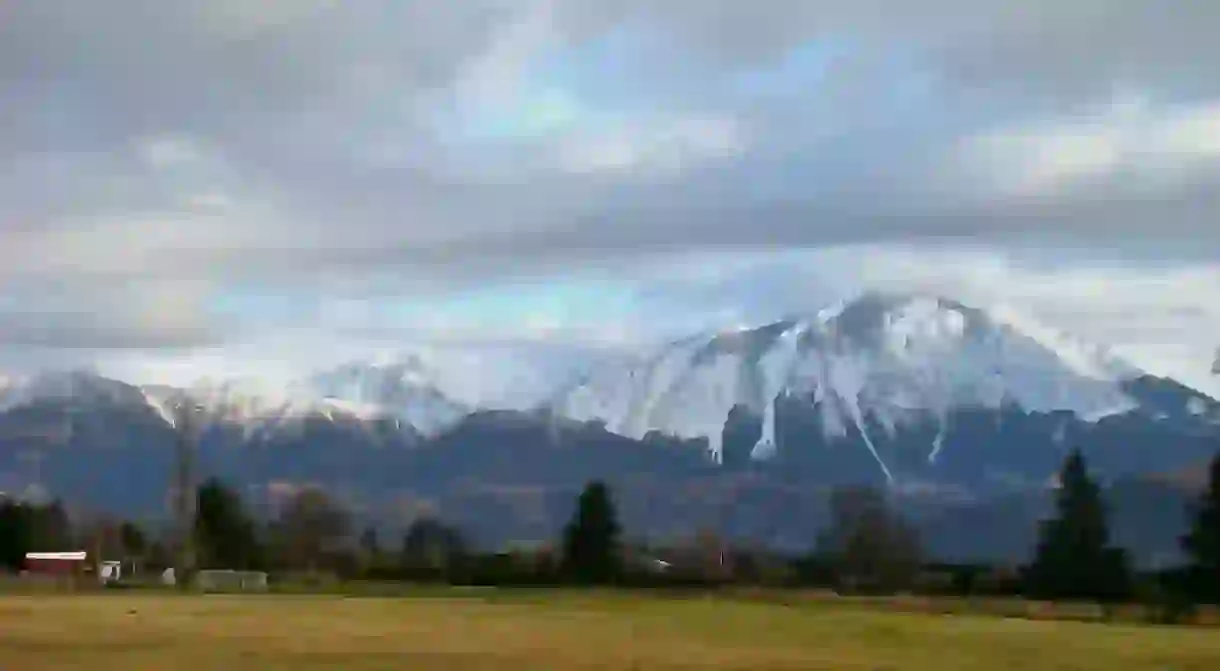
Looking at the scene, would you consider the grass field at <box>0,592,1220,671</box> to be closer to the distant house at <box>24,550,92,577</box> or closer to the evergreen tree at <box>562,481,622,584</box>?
the evergreen tree at <box>562,481,622,584</box>

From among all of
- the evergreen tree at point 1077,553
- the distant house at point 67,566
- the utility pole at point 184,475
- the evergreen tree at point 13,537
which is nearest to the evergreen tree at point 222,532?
the distant house at point 67,566

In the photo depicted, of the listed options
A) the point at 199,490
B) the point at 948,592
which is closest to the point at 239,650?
the point at 948,592

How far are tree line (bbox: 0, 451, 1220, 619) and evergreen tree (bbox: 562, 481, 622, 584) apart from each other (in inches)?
3.3

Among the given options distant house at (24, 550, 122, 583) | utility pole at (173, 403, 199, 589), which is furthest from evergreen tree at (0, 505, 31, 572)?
utility pole at (173, 403, 199, 589)

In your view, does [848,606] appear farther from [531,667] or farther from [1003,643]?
[531,667]

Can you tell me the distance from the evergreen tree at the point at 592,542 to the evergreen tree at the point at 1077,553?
89.7 feet

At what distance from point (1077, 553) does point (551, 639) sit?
45.6 meters

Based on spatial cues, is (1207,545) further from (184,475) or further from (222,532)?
(222,532)

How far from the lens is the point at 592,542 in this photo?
351ft

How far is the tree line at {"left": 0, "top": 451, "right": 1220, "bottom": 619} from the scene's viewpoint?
285ft

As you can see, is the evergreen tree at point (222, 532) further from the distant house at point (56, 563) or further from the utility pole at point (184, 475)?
the utility pole at point (184, 475)

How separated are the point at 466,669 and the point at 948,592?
5604cm

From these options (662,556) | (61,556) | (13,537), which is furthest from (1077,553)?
(13,537)

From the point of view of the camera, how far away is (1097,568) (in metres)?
A: 88.1
